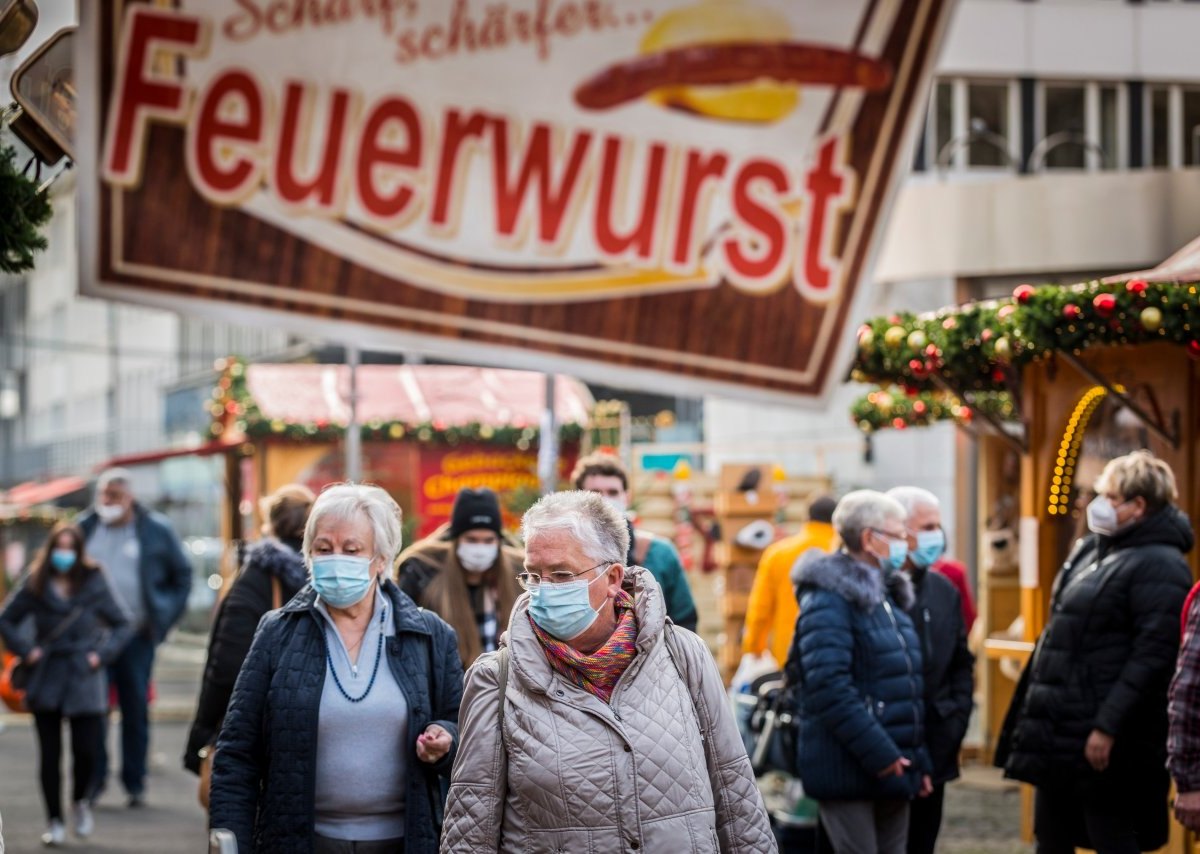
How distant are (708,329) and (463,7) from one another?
2.63 m

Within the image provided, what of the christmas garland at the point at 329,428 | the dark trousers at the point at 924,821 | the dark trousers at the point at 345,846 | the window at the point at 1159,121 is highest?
the window at the point at 1159,121

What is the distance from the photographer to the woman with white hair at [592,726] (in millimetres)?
4395

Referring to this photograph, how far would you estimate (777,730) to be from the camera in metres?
8.73

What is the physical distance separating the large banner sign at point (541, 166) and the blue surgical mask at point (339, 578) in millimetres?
6047

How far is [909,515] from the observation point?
8453 mm

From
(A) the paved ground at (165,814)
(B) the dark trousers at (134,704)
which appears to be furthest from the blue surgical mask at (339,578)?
(B) the dark trousers at (134,704)

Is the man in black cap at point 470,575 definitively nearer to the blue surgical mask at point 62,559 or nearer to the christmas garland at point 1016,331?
the christmas garland at point 1016,331

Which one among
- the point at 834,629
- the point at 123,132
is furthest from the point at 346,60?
the point at 834,629

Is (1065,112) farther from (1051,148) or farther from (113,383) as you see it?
(113,383)

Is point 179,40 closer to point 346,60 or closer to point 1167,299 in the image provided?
point 346,60

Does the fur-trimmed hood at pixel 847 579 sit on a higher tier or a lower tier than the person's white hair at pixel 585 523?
lower

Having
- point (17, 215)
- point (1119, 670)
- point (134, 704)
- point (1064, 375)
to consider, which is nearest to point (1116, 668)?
point (1119, 670)

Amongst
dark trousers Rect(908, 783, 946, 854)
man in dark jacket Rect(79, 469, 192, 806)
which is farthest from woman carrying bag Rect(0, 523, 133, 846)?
dark trousers Rect(908, 783, 946, 854)

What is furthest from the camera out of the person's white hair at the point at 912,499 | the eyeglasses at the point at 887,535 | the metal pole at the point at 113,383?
the metal pole at the point at 113,383
